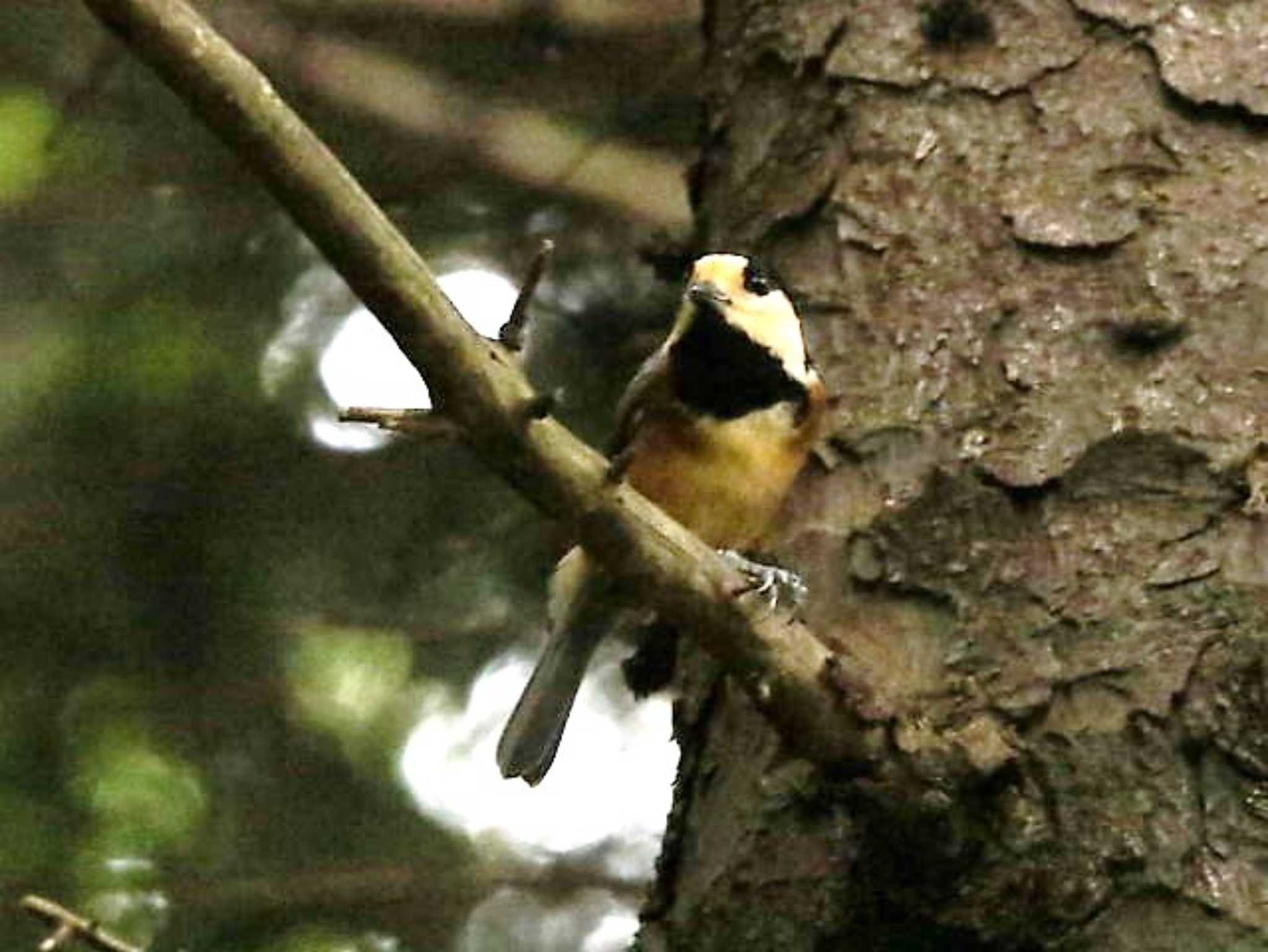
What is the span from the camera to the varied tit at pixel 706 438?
2672 mm

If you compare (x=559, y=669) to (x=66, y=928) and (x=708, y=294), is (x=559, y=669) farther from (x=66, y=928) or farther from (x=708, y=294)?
(x=66, y=928)

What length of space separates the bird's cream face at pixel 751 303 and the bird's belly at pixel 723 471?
3.4 inches

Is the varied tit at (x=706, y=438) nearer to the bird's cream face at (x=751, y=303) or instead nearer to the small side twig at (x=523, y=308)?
the bird's cream face at (x=751, y=303)

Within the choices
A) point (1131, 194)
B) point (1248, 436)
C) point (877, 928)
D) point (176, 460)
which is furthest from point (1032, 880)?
point (176, 460)

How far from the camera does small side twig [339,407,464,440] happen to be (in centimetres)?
163

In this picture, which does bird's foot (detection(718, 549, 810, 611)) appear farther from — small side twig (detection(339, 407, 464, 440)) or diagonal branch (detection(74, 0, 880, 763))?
small side twig (detection(339, 407, 464, 440))

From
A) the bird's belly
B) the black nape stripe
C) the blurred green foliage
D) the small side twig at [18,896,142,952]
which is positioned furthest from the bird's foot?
the blurred green foliage

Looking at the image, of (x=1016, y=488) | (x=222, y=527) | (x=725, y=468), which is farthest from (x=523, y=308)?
(x=222, y=527)

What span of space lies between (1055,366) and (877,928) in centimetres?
64

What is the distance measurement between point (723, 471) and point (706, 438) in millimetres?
63

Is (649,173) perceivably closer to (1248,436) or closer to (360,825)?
(360,825)

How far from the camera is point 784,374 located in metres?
2.78

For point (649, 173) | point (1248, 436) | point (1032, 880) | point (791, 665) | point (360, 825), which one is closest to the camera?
point (791, 665)

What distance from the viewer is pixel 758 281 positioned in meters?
2.76
